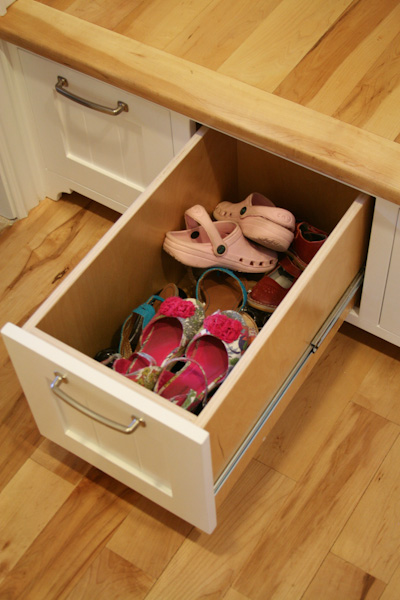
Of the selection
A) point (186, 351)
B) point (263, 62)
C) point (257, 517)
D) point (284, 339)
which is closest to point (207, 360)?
point (186, 351)

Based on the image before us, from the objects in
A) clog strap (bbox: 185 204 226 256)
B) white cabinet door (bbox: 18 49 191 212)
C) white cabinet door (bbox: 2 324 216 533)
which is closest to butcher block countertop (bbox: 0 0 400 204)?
white cabinet door (bbox: 18 49 191 212)

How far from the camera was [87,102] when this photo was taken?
1426 mm

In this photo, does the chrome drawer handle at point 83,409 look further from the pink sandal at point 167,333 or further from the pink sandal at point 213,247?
the pink sandal at point 213,247

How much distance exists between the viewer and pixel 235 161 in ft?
4.85

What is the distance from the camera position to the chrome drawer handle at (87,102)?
4.56 feet

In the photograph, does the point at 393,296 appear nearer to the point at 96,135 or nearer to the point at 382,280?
the point at 382,280

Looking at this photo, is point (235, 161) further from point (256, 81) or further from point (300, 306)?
point (300, 306)

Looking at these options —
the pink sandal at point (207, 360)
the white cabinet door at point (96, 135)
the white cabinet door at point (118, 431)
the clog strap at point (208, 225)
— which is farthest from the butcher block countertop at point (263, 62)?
the white cabinet door at point (118, 431)

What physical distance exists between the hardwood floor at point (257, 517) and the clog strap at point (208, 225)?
0.35m

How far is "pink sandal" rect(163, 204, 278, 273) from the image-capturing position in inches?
53.6

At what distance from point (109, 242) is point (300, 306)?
1.03 ft

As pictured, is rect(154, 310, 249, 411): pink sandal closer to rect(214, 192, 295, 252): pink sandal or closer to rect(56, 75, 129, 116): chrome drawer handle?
rect(214, 192, 295, 252): pink sandal

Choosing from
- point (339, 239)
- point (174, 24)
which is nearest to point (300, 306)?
point (339, 239)

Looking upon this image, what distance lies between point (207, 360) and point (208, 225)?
0.79 ft
